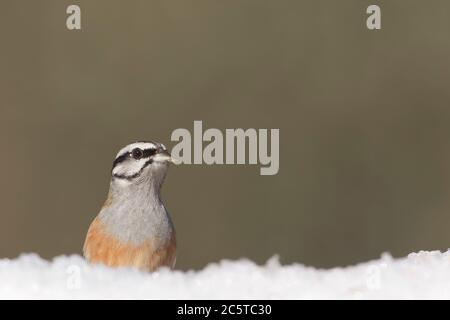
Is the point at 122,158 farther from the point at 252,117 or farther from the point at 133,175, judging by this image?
the point at 252,117

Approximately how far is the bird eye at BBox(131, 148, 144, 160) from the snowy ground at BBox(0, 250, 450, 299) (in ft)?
3.99

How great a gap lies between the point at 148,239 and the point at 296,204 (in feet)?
16.6

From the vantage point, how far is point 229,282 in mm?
1731

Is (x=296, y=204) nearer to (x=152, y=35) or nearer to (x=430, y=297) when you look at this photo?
(x=152, y=35)

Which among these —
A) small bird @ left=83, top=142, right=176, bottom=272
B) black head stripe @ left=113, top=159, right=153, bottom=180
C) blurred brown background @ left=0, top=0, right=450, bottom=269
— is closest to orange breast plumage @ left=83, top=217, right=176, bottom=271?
small bird @ left=83, top=142, right=176, bottom=272

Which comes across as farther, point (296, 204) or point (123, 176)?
point (296, 204)

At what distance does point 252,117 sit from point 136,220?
509 centimetres

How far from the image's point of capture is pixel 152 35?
8.62 meters

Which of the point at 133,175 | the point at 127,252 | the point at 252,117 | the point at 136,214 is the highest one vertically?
the point at 252,117

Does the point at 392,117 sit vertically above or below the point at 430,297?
above

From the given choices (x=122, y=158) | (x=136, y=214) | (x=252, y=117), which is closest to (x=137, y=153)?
(x=122, y=158)

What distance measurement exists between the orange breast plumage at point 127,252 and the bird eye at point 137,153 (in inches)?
11.4

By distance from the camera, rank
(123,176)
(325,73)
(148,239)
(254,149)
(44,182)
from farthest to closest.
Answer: (325,73)
(44,182)
(254,149)
(123,176)
(148,239)
